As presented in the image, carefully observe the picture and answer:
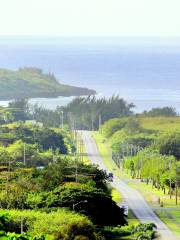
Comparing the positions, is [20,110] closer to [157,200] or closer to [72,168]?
[157,200]

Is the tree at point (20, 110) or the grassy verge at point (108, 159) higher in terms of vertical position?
the tree at point (20, 110)

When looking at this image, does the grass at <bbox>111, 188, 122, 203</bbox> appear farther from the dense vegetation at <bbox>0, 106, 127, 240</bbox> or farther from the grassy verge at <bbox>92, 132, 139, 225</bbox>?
the dense vegetation at <bbox>0, 106, 127, 240</bbox>

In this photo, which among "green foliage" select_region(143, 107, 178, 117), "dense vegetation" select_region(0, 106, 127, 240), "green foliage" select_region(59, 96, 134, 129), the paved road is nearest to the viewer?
"dense vegetation" select_region(0, 106, 127, 240)

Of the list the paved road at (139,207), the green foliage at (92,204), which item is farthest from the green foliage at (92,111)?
the green foliage at (92,204)

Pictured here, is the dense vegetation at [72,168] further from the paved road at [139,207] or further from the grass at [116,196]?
the grass at [116,196]

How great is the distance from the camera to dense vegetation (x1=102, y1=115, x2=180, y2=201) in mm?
91500

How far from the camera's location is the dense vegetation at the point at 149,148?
300 feet

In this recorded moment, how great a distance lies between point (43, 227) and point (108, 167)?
58826mm

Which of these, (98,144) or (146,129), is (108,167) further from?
(146,129)

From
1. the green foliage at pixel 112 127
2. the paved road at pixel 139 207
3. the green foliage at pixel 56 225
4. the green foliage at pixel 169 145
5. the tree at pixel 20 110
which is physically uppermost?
the tree at pixel 20 110

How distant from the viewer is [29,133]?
4975 inches

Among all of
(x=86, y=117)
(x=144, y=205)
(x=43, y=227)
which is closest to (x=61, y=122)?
(x=86, y=117)

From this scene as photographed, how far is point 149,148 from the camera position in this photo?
117 meters

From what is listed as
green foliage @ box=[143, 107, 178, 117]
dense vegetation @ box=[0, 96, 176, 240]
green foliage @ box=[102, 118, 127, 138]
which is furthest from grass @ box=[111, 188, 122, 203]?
green foliage @ box=[143, 107, 178, 117]
